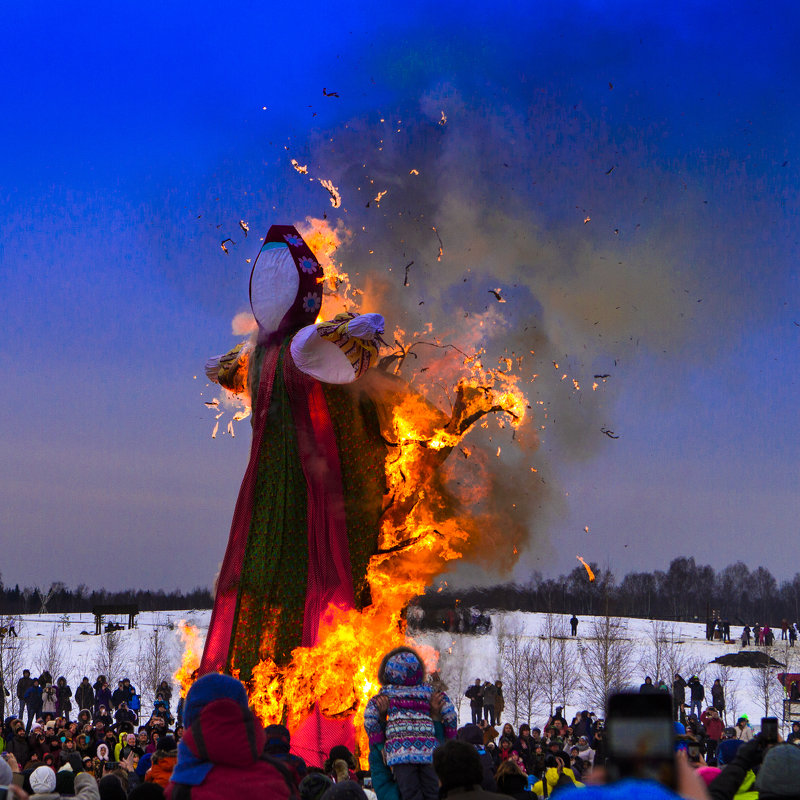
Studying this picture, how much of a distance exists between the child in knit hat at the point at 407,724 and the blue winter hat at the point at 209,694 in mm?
3583

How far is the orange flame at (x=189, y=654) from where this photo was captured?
1594cm

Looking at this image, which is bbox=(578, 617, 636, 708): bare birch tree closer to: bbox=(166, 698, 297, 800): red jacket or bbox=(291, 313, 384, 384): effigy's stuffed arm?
bbox=(291, 313, 384, 384): effigy's stuffed arm

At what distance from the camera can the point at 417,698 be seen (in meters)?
8.06

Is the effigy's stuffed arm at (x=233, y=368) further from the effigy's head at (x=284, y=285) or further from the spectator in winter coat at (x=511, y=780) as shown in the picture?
the spectator in winter coat at (x=511, y=780)

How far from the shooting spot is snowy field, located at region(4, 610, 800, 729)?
40.3m

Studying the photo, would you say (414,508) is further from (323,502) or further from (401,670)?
(401,670)

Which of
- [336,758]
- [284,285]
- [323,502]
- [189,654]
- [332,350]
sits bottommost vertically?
[336,758]

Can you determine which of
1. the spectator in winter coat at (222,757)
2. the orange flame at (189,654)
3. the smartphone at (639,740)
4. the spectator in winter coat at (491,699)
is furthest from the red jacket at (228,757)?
the spectator in winter coat at (491,699)

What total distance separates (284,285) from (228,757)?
12.0m

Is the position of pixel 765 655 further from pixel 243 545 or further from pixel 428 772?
pixel 428 772

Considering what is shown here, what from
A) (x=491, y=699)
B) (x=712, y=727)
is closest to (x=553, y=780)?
(x=712, y=727)

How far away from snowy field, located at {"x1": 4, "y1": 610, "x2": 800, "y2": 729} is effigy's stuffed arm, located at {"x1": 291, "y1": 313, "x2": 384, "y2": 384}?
62.7 ft

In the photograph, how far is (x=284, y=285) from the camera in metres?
15.8

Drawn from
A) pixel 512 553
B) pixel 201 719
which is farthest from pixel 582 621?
pixel 201 719
